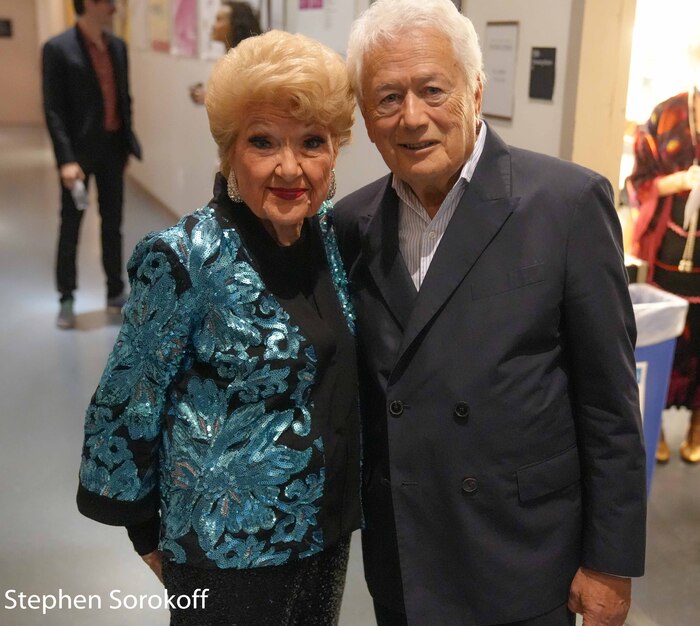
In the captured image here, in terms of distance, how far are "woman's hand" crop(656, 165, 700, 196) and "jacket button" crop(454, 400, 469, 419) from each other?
7.35 feet

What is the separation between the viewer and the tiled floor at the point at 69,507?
264cm

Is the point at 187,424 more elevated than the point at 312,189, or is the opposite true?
the point at 312,189

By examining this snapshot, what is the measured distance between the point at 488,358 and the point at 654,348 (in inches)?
64.4

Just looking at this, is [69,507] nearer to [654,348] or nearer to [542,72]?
[654,348]

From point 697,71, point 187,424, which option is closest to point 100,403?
point 187,424

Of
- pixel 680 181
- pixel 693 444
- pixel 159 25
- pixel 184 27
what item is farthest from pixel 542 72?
pixel 159 25

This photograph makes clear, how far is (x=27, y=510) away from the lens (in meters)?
3.12

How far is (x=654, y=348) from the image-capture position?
9.23 ft

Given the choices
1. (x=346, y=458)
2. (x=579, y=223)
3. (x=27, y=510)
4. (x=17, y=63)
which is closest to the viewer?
(x=579, y=223)

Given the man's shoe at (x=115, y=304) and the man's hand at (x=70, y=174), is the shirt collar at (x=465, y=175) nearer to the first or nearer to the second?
the man's hand at (x=70, y=174)

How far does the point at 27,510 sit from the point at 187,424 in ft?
6.51

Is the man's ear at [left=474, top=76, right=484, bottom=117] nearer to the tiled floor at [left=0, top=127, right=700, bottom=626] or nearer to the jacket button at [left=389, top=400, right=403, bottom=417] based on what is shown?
the jacket button at [left=389, top=400, right=403, bottom=417]

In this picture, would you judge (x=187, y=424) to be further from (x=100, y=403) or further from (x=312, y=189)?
(x=312, y=189)

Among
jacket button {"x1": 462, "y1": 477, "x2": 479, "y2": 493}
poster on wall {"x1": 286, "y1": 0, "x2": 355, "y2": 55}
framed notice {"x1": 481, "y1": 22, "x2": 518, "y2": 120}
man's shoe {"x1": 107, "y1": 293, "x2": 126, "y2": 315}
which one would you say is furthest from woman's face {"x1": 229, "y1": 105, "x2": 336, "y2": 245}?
man's shoe {"x1": 107, "y1": 293, "x2": 126, "y2": 315}
